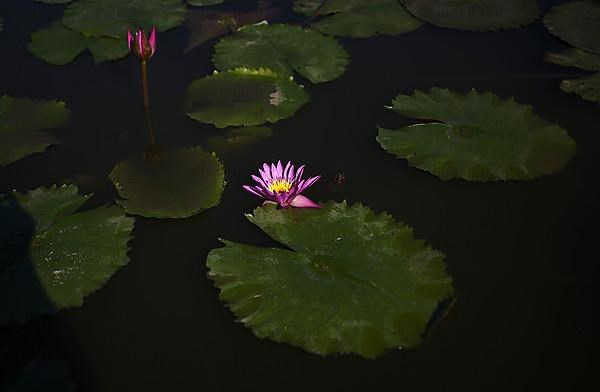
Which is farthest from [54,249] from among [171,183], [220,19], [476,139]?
[220,19]

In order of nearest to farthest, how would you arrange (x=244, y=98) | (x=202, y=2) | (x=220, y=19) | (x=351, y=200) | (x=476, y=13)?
(x=351, y=200) < (x=244, y=98) < (x=476, y=13) < (x=220, y=19) < (x=202, y=2)

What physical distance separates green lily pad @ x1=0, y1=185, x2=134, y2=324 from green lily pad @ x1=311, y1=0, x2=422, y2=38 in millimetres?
1991

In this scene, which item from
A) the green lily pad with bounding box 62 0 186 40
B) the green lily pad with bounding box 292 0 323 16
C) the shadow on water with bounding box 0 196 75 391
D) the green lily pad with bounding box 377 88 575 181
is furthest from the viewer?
the green lily pad with bounding box 292 0 323 16

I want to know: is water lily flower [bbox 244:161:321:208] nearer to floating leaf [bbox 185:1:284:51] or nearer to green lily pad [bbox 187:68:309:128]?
green lily pad [bbox 187:68:309:128]

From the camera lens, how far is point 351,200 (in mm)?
2580

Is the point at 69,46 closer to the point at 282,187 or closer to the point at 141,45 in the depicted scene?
the point at 141,45

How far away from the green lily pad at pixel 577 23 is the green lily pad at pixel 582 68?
0.07 meters

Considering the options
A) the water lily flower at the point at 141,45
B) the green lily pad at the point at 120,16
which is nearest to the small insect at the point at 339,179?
the water lily flower at the point at 141,45

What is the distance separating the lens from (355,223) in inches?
91.9

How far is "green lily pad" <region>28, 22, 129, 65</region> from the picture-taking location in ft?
11.5

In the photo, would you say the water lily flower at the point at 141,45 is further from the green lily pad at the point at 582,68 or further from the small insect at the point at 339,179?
the green lily pad at the point at 582,68

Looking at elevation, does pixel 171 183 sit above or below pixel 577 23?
below

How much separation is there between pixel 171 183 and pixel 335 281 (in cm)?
94

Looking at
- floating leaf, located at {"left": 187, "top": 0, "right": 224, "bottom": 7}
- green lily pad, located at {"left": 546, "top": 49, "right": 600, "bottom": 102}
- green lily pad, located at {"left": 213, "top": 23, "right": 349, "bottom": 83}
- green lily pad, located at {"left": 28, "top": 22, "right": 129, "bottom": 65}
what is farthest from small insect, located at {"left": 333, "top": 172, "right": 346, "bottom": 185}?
A: floating leaf, located at {"left": 187, "top": 0, "right": 224, "bottom": 7}
